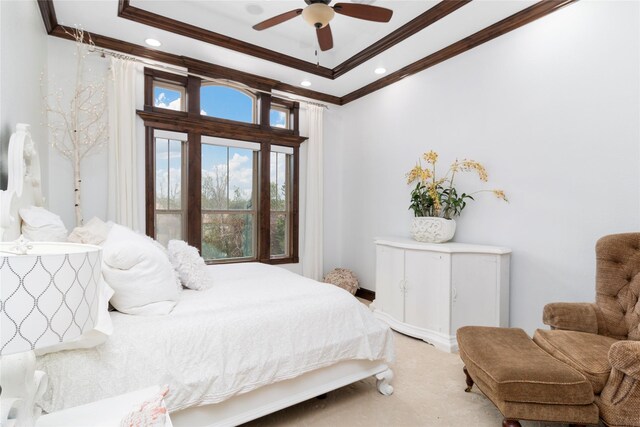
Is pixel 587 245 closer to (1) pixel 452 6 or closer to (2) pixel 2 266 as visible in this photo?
(1) pixel 452 6

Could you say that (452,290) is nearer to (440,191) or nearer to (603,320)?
(603,320)

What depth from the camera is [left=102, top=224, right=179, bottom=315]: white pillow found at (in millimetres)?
1549

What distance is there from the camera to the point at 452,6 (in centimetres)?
272

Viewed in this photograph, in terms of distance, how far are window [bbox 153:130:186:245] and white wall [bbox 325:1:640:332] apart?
2.72m

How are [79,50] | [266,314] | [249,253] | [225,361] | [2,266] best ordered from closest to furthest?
[2,266] → [225,361] → [266,314] → [79,50] → [249,253]

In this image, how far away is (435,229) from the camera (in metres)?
3.16

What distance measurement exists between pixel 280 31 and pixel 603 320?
390 cm

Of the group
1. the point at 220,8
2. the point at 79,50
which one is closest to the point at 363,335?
the point at 220,8

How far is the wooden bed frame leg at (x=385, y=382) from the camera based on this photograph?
2139 mm

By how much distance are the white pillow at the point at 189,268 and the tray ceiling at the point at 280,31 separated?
7.21 ft

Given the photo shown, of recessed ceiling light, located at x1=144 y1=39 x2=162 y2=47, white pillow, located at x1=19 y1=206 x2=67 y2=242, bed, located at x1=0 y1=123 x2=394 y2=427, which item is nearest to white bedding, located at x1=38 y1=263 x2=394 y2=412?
bed, located at x1=0 y1=123 x2=394 y2=427

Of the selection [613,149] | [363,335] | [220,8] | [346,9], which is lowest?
[363,335]

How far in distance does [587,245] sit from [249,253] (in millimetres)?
3497

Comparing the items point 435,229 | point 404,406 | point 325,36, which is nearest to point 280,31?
point 325,36
